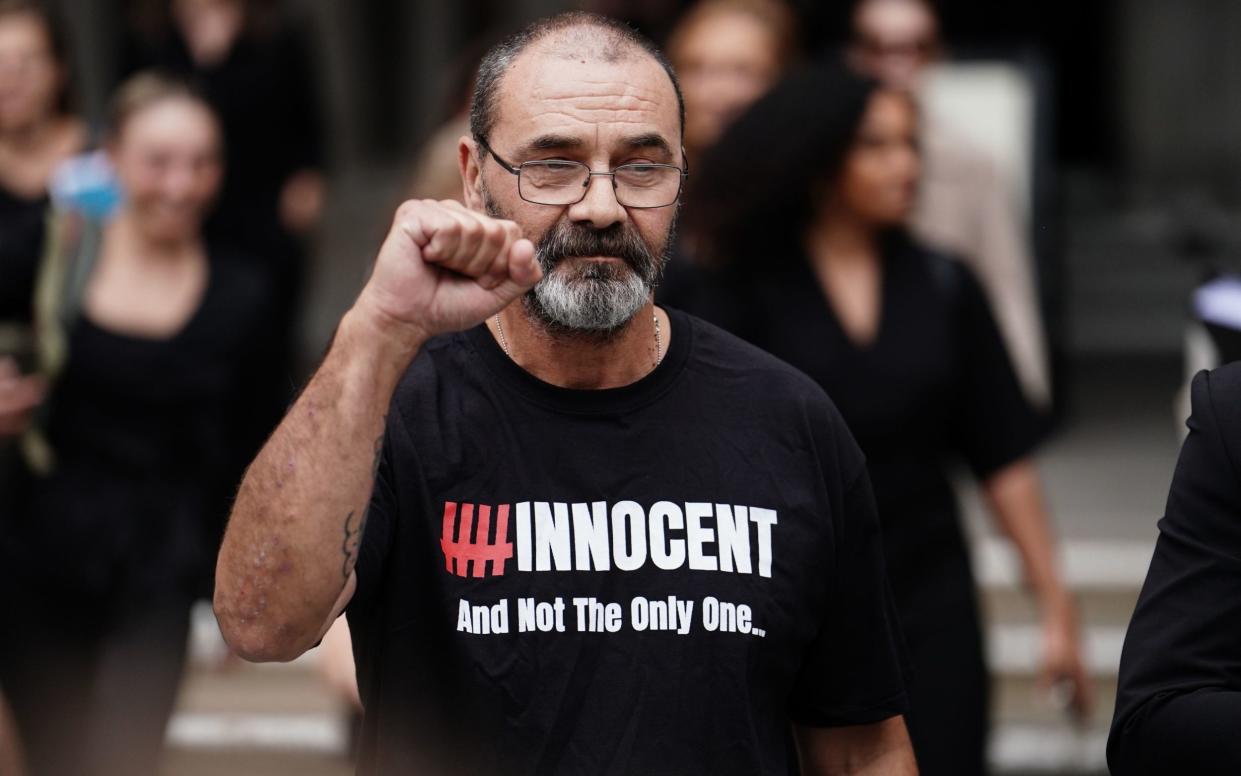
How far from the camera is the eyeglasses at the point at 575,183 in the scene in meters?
2.92

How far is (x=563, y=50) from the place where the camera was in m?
3.01

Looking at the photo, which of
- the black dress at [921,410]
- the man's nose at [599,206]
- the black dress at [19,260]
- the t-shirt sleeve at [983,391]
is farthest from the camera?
the black dress at [19,260]

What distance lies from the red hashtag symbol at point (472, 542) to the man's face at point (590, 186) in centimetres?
28

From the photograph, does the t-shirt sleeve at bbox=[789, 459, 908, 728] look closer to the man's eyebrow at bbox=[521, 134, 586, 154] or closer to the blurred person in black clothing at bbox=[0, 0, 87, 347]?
the man's eyebrow at bbox=[521, 134, 586, 154]

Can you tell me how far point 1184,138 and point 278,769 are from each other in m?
8.14

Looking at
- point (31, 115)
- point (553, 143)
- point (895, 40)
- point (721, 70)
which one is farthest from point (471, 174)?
point (895, 40)

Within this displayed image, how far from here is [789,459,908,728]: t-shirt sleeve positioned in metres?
3.00

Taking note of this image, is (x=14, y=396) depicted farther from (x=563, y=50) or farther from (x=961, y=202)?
(x=961, y=202)

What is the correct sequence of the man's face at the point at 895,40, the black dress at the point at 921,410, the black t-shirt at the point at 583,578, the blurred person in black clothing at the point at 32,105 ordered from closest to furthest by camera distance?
the black t-shirt at the point at 583,578 < the black dress at the point at 921,410 < the blurred person in black clothing at the point at 32,105 < the man's face at the point at 895,40

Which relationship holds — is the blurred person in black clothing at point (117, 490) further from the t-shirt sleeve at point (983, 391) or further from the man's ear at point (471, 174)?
the man's ear at point (471, 174)

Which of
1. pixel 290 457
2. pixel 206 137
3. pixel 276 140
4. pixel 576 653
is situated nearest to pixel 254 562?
pixel 290 457

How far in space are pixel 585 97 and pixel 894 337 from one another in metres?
1.94

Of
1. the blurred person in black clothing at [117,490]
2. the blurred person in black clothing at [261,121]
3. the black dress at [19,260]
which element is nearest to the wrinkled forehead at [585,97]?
the blurred person in black clothing at [117,490]

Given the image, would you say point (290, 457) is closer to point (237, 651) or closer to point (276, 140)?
point (237, 651)
